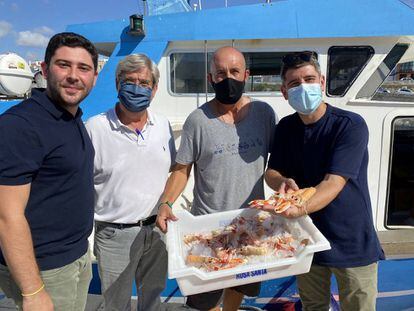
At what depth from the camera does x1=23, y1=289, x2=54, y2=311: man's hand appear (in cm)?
148

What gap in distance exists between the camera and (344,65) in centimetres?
356

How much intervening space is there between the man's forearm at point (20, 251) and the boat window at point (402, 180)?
324cm

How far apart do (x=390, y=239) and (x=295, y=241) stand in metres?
1.77

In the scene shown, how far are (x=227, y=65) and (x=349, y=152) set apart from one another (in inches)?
35.1

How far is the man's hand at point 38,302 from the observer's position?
58.2 inches

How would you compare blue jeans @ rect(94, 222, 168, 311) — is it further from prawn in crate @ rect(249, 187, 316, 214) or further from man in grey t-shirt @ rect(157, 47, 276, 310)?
prawn in crate @ rect(249, 187, 316, 214)

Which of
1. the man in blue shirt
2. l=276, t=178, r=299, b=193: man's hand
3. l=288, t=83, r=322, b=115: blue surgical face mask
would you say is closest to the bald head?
the man in blue shirt

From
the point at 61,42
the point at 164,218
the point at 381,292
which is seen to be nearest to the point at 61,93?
the point at 61,42

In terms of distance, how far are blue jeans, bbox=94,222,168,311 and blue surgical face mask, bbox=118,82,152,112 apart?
77 centimetres

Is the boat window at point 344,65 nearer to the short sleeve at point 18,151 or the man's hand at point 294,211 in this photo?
the man's hand at point 294,211

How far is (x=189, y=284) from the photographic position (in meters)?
1.64

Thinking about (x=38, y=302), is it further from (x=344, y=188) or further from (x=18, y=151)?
(x=344, y=188)

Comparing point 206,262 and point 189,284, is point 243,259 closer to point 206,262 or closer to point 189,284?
point 206,262

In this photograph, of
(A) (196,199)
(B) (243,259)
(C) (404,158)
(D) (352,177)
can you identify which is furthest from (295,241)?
(C) (404,158)
